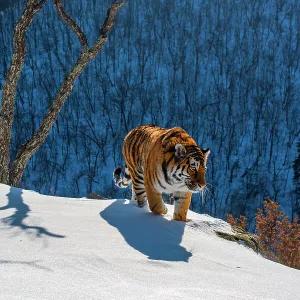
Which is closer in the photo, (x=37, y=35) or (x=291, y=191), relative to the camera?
(x=291, y=191)

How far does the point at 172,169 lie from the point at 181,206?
428 mm

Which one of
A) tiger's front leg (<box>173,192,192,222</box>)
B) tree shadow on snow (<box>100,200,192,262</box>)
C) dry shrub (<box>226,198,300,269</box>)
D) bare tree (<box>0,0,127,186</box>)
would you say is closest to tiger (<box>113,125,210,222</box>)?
tiger's front leg (<box>173,192,192,222</box>)

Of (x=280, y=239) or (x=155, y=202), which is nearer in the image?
(x=155, y=202)

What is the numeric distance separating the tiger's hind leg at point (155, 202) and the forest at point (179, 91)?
41.1m

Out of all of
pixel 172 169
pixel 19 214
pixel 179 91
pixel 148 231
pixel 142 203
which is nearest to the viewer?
pixel 19 214

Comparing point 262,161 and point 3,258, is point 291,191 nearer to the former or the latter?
point 262,161

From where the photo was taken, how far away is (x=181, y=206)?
439cm

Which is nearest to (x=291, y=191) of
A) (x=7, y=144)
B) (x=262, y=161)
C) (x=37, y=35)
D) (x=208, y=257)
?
(x=262, y=161)

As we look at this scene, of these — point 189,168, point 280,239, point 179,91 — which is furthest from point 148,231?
point 179,91

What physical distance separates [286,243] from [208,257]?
491cm

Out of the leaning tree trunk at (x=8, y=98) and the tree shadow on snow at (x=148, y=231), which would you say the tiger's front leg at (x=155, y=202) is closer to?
the tree shadow on snow at (x=148, y=231)

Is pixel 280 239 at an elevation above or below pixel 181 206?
below

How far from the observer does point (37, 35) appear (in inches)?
2296

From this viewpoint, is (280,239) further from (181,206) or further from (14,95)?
(14,95)
